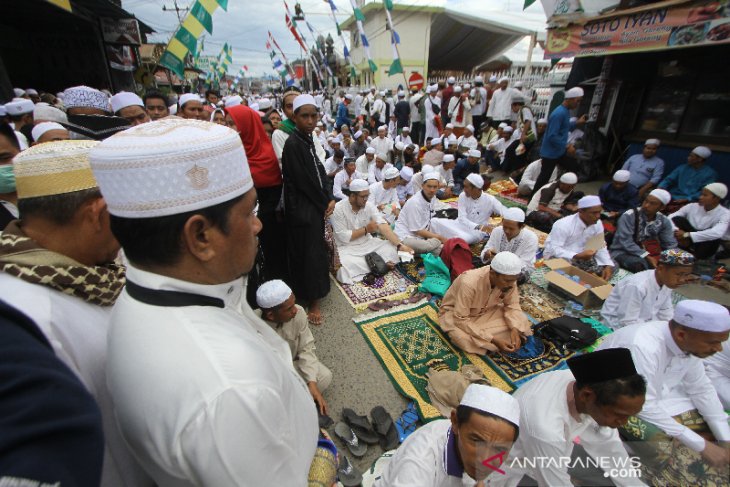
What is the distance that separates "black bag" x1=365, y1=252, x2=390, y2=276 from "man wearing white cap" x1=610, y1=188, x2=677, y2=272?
328cm

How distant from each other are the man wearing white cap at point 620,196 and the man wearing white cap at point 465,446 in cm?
559

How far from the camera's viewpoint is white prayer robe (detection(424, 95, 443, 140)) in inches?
435

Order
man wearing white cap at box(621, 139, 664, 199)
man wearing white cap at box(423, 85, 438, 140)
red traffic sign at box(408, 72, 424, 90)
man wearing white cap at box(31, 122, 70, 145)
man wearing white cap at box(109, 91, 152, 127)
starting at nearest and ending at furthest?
1. man wearing white cap at box(31, 122, 70, 145)
2. man wearing white cap at box(109, 91, 152, 127)
3. man wearing white cap at box(621, 139, 664, 199)
4. man wearing white cap at box(423, 85, 438, 140)
5. red traffic sign at box(408, 72, 424, 90)

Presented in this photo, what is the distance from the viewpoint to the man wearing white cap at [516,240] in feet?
13.3

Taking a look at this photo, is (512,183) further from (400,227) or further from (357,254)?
(357,254)

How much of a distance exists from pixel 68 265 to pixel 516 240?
4.31 metres

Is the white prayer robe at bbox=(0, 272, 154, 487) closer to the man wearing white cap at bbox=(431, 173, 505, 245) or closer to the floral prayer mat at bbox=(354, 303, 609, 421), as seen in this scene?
the floral prayer mat at bbox=(354, 303, 609, 421)

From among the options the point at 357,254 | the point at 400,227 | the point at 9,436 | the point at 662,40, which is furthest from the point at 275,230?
the point at 662,40

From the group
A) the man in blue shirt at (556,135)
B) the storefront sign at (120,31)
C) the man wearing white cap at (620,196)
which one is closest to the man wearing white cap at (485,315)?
the man wearing white cap at (620,196)

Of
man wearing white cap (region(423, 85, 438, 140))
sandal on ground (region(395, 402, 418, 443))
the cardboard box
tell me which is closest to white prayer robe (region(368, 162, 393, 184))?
man wearing white cap (region(423, 85, 438, 140))

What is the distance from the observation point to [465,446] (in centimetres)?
140

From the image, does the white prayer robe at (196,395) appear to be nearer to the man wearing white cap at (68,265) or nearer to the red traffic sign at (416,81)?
the man wearing white cap at (68,265)

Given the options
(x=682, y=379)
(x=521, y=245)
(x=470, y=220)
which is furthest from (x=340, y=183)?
(x=682, y=379)

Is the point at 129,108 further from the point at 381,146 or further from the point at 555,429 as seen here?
the point at 381,146
